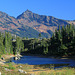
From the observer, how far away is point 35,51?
157 metres

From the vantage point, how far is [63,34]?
130m

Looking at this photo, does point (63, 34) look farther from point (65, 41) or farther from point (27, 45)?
point (27, 45)

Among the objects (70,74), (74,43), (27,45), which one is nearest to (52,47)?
(74,43)

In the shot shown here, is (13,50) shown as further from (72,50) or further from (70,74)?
(70,74)

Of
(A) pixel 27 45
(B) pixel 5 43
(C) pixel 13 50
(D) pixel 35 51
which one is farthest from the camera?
(A) pixel 27 45

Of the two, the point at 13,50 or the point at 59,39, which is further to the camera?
the point at 13,50

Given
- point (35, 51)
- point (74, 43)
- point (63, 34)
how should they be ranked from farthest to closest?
1. point (35, 51)
2. point (63, 34)
3. point (74, 43)

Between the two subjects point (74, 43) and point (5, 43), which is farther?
point (5, 43)

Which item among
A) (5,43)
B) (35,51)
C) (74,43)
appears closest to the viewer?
(74,43)

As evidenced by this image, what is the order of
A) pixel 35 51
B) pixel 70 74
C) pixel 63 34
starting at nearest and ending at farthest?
1. pixel 70 74
2. pixel 63 34
3. pixel 35 51

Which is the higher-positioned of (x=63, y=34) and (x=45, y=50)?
(x=63, y=34)

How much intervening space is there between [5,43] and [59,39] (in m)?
45.8

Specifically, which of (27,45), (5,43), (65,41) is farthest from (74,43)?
(27,45)

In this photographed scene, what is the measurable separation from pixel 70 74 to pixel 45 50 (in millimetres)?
106410
